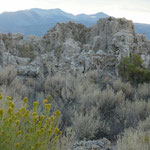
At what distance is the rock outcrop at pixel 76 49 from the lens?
11.5 meters

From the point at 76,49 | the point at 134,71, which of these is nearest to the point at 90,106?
the point at 134,71

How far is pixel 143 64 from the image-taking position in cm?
1044

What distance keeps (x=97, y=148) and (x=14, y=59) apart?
898cm

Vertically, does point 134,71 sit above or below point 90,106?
above

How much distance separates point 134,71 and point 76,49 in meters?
4.46

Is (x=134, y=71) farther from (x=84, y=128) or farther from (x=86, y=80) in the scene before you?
(x=84, y=128)

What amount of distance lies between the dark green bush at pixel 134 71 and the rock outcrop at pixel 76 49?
79 centimetres

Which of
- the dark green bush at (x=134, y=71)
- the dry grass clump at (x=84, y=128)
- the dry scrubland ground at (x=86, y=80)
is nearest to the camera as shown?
the dry grass clump at (x=84, y=128)

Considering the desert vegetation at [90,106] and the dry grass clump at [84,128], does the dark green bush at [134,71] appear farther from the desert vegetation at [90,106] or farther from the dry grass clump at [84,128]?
the dry grass clump at [84,128]

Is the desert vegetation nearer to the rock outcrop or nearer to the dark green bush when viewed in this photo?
the dark green bush

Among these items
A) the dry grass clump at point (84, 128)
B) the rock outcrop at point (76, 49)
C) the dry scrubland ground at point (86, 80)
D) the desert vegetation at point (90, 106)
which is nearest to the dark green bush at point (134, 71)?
the dry scrubland ground at point (86, 80)

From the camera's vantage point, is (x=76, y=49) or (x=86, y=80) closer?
(x=86, y=80)

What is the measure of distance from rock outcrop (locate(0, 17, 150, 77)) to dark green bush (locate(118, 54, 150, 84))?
79 centimetres

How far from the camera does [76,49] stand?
13.1 meters
